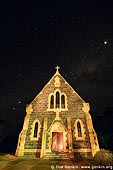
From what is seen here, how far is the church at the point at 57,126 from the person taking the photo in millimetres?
16062

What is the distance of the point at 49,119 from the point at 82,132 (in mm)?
3595

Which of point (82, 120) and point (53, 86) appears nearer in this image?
point (82, 120)

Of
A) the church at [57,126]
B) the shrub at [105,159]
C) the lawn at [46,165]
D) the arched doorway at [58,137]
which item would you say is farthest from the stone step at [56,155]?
the lawn at [46,165]

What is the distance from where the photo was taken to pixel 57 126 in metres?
17.6

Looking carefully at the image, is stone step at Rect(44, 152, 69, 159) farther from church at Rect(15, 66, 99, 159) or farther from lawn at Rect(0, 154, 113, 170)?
lawn at Rect(0, 154, 113, 170)

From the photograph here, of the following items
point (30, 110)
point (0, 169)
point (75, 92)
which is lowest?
point (0, 169)

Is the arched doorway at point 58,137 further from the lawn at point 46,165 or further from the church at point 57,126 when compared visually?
the lawn at point 46,165

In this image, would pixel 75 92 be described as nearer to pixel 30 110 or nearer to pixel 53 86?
pixel 53 86

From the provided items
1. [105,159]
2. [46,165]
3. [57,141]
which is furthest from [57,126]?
[46,165]

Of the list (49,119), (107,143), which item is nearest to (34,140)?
(49,119)

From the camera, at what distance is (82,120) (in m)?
17.6

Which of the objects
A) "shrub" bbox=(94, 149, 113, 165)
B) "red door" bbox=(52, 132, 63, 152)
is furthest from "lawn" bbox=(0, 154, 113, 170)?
"red door" bbox=(52, 132, 63, 152)

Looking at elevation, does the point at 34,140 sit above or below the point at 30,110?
below

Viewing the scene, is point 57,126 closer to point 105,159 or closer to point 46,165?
point 105,159
